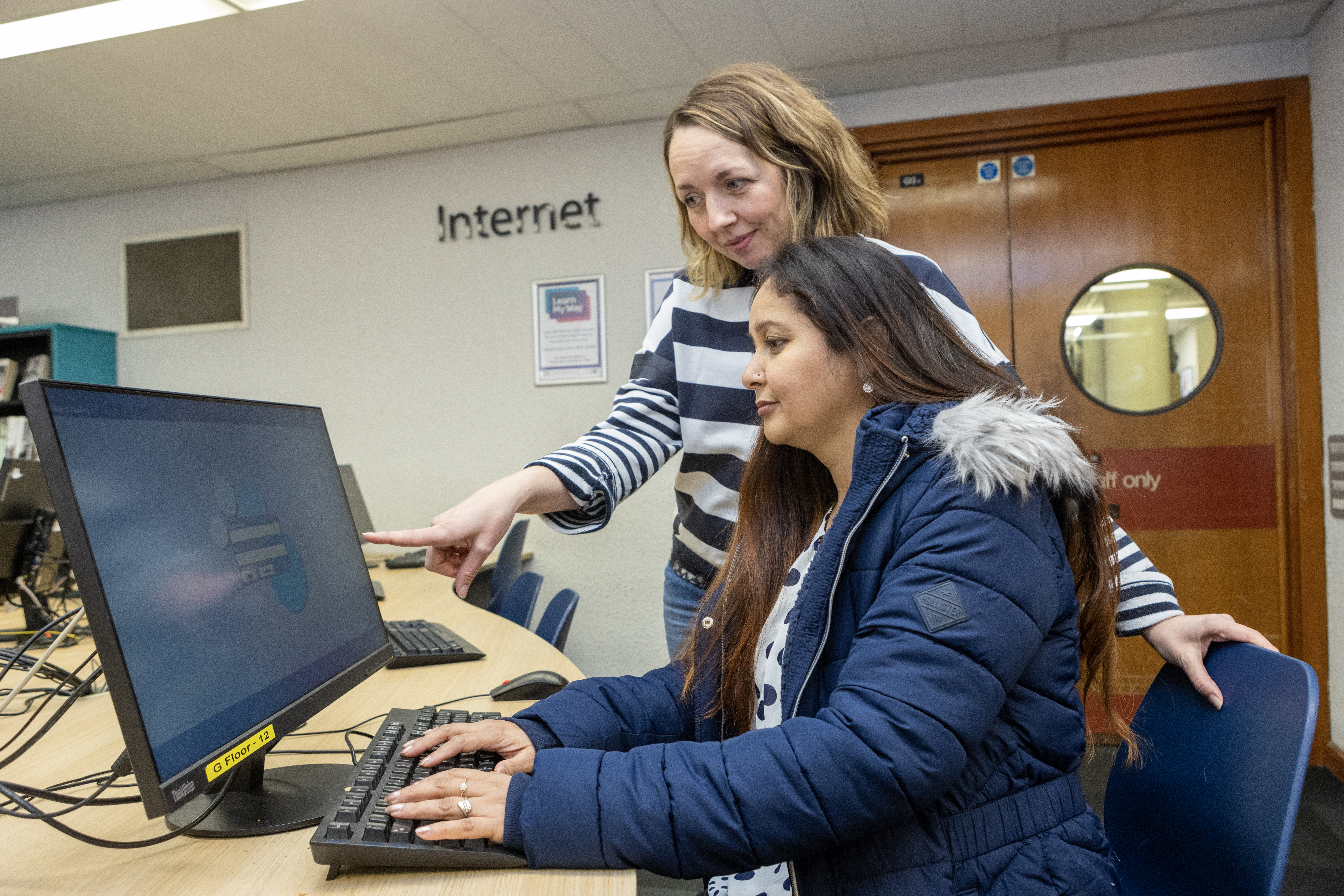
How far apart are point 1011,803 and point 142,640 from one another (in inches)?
29.5

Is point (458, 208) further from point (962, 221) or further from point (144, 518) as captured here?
point (144, 518)

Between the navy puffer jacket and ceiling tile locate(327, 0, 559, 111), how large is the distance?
2427mm

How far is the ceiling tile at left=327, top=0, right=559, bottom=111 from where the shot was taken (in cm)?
255

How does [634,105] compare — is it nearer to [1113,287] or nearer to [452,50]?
[452,50]

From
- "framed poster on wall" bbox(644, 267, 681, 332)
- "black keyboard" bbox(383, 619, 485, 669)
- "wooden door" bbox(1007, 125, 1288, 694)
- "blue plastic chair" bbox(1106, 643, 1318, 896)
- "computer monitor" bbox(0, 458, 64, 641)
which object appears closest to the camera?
"blue plastic chair" bbox(1106, 643, 1318, 896)

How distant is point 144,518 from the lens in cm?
67

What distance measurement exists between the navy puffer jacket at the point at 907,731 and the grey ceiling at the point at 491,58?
2289 mm

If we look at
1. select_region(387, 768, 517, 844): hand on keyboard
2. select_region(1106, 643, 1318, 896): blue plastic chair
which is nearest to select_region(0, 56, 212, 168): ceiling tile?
select_region(387, 768, 517, 844): hand on keyboard

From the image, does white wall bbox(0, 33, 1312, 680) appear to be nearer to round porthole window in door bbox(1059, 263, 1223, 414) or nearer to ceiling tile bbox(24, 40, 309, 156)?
ceiling tile bbox(24, 40, 309, 156)

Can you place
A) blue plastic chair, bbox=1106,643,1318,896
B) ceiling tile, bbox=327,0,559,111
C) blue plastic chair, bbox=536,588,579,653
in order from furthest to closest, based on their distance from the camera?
1. ceiling tile, bbox=327,0,559,111
2. blue plastic chair, bbox=536,588,579,653
3. blue plastic chair, bbox=1106,643,1318,896

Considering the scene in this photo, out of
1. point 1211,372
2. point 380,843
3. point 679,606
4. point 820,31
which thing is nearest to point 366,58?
point 820,31

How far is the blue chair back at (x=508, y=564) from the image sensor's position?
274 centimetres

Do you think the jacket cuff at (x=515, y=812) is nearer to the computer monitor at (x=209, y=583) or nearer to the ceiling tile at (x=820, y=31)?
the computer monitor at (x=209, y=583)

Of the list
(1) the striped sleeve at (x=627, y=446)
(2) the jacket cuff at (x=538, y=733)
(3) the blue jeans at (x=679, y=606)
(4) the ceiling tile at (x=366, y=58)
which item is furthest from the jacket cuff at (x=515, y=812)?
(4) the ceiling tile at (x=366, y=58)
